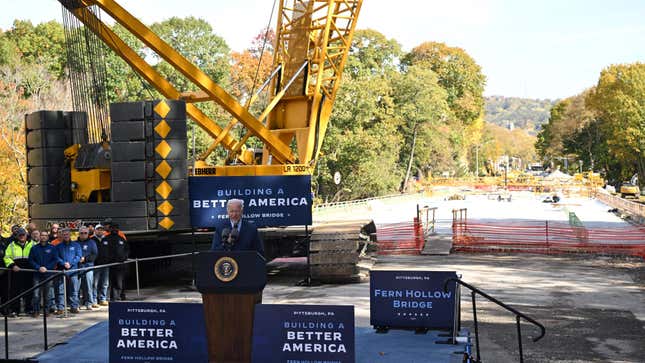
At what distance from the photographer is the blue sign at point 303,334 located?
7941mm

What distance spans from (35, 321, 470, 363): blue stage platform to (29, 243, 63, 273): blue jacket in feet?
14.7

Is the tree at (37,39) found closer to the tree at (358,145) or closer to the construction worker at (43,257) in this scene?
the tree at (358,145)

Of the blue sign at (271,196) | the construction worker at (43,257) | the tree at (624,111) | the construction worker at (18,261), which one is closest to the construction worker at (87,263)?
the construction worker at (43,257)

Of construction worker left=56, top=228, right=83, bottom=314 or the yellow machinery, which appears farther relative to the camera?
the yellow machinery

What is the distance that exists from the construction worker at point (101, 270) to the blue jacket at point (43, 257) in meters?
1.06

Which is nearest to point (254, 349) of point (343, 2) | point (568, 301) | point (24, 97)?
point (568, 301)

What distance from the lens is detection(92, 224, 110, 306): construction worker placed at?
1594 centimetres

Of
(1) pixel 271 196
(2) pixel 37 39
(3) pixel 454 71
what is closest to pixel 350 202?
(2) pixel 37 39

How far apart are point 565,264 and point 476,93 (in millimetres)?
81766

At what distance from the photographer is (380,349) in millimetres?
9664

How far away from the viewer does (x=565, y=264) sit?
2258 cm

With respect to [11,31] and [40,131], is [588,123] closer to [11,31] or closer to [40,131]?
[11,31]

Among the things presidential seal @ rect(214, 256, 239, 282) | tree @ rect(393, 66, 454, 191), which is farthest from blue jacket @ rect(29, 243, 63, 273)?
tree @ rect(393, 66, 454, 191)

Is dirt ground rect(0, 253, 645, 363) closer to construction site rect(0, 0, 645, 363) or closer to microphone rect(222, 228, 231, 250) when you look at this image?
construction site rect(0, 0, 645, 363)
